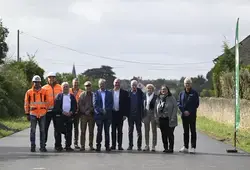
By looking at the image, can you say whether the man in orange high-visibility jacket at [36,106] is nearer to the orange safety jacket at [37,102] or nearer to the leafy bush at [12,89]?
the orange safety jacket at [37,102]

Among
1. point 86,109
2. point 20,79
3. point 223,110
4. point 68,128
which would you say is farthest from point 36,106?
point 20,79

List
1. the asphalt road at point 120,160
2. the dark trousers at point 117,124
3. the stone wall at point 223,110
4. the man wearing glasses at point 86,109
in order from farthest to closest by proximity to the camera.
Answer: the stone wall at point 223,110, the dark trousers at point 117,124, the man wearing glasses at point 86,109, the asphalt road at point 120,160

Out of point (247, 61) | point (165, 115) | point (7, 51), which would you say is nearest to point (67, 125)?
point (165, 115)

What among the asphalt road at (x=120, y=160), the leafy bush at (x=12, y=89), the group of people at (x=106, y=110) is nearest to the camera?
the asphalt road at (x=120, y=160)

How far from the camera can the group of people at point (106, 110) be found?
18.6m

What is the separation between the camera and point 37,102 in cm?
1848

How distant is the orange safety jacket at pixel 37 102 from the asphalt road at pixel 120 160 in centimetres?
107

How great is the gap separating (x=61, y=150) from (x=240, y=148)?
17.3 feet

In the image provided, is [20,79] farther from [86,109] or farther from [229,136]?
[86,109]

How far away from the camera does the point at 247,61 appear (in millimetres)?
57938

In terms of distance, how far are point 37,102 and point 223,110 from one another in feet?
57.4

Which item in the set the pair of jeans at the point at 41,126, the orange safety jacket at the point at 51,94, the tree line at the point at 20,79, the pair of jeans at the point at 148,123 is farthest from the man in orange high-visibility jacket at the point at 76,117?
the tree line at the point at 20,79

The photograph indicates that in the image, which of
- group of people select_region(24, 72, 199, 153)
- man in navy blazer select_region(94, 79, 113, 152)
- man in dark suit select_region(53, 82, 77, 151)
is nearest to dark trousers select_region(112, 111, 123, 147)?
group of people select_region(24, 72, 199, 153)

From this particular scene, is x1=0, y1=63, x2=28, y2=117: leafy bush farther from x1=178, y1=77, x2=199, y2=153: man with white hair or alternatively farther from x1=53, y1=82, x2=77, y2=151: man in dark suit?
x1=178, y1=77, x2=199, y2=153: man with white hair
